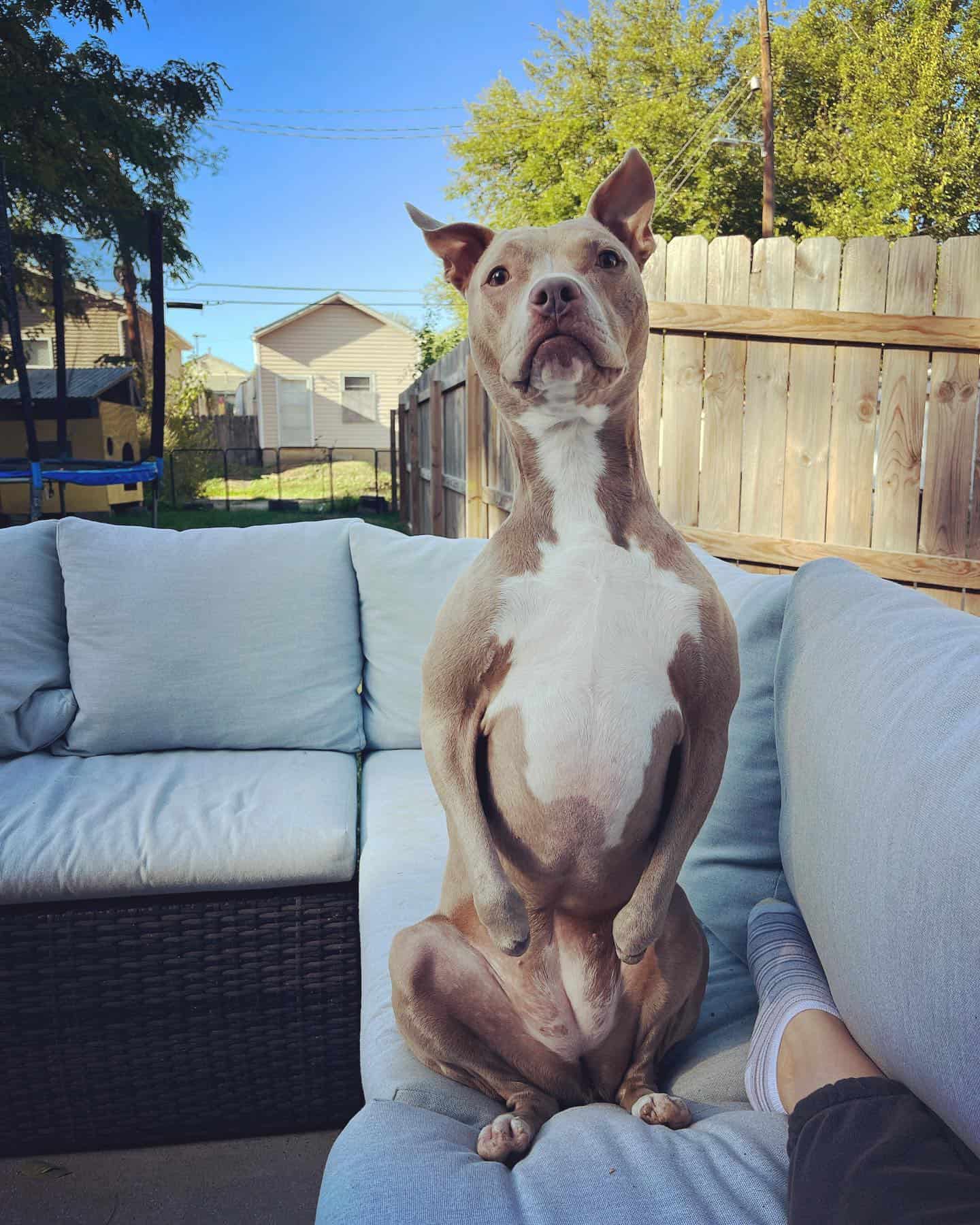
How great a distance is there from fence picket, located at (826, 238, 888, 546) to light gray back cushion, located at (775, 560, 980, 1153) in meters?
2.12

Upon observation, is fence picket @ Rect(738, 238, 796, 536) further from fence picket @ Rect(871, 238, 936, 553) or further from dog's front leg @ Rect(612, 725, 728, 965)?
dog's front leg @ Rect(612, 725, 728, 965)

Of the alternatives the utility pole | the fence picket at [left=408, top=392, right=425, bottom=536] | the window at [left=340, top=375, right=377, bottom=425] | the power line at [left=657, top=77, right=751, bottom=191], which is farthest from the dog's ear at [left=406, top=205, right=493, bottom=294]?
the window at [left=340, top=375, right=377, bottom=425]

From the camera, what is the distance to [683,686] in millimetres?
1018

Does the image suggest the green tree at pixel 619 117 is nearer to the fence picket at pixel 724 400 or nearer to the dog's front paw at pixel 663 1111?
the fence picket at pixel 724 400

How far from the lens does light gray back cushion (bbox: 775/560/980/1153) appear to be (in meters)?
0.84

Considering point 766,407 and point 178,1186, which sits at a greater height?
point 766,407

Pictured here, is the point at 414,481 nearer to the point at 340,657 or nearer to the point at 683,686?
the point at 340,657

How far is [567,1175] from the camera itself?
37.8 inches

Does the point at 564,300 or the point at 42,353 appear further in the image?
the point at 42,353

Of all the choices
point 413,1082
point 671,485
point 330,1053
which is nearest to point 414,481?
point 671,485

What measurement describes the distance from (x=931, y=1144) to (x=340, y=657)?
5.77 feet

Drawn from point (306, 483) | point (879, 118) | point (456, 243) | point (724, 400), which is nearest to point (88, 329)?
point (306, 483)

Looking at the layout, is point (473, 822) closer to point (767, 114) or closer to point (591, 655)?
point (591, 655)

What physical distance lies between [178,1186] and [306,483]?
15.7m
